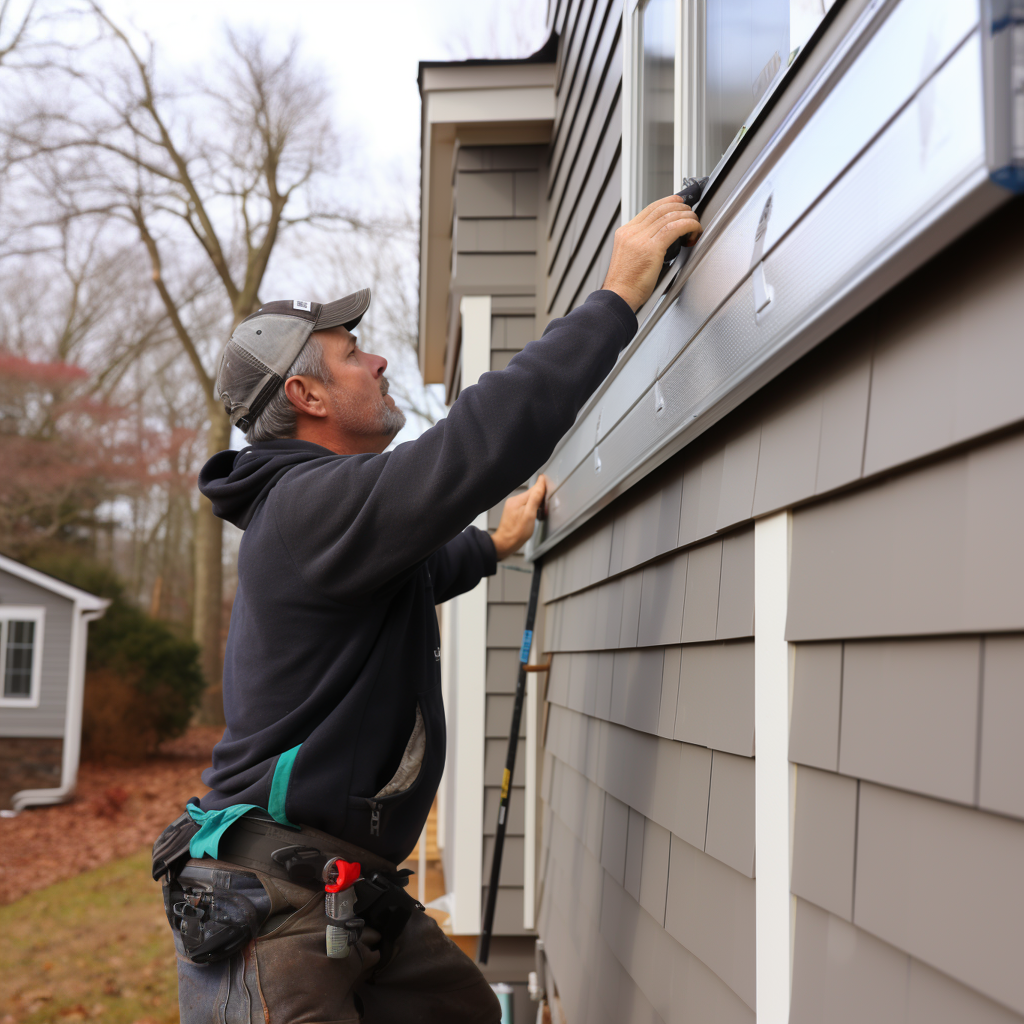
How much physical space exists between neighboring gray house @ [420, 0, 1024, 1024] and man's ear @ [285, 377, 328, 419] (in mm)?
690

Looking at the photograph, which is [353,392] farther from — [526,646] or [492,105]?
[492,105]

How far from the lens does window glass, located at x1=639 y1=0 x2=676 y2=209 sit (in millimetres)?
2375

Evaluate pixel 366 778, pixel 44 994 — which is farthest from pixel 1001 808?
pixel 44 994

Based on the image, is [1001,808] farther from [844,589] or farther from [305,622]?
[305,622]

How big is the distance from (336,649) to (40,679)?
1278 cm

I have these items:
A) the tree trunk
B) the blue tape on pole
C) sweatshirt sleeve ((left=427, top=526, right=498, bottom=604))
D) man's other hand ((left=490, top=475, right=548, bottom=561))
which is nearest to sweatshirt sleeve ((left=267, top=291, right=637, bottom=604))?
sweatshirt sleeve ((left=427, top=526, right=498, bottom=604))

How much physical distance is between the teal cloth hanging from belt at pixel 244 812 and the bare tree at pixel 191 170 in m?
14.7

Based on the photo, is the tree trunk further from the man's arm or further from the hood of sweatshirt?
the man's arm

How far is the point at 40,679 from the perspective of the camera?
12.9 m

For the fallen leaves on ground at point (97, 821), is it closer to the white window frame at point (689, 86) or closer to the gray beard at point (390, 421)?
the gray beard at point (390, 421)

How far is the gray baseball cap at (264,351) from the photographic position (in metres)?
2.08

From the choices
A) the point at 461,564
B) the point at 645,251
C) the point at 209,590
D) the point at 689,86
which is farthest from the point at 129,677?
the point at 645,251

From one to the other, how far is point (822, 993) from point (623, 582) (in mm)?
1318

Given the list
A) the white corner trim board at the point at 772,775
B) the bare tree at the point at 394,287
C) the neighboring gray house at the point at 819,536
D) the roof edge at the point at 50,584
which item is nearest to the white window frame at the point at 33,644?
the roof edge at the point at 50,584
